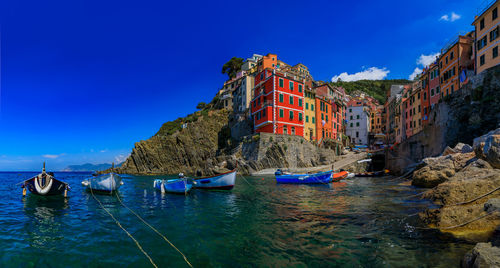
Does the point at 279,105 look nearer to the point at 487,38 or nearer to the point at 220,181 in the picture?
the point at 220,181

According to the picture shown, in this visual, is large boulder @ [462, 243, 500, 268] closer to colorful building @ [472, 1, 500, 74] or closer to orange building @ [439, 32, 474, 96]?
colorful building @ [472, 1, 500, 74]

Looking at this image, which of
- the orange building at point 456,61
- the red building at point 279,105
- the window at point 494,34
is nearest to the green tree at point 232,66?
the red building at point 279,105

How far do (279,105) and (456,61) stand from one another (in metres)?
27.9

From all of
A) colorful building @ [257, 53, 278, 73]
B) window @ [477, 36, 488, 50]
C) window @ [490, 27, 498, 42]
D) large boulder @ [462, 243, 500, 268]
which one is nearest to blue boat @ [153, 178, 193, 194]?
large boulder @ [462, 243, 500, 268]

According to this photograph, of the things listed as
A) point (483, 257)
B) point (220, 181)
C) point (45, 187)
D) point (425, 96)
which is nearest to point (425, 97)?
point (425, 96)

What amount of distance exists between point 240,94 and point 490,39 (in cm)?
4916

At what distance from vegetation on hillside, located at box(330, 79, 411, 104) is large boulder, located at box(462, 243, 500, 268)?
4623 inches

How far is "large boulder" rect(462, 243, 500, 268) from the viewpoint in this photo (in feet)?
14.2

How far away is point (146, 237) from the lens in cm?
843

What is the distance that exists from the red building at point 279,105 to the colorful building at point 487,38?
86.3 ft

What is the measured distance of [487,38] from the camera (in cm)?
3022

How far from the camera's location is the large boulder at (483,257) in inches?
170

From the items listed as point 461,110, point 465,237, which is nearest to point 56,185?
point 465,237

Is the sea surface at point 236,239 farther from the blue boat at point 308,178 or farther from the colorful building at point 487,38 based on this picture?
the colorful building at point 487,38
